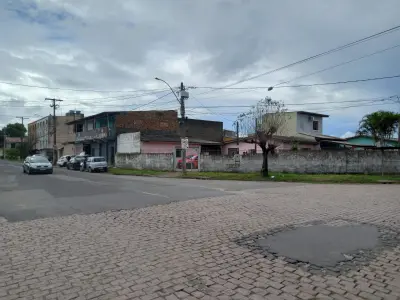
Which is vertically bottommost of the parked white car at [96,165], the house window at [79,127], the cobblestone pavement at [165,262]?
the cobblestone pavement at [165,262]

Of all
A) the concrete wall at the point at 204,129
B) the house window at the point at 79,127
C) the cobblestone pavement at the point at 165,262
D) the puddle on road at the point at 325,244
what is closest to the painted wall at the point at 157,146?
the concrete wall at the point at 204,129

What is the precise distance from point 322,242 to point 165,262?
2.99 m

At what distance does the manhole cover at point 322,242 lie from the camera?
17.6 ft

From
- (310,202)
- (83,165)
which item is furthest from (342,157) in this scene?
(83,165)

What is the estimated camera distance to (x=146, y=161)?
35.8m

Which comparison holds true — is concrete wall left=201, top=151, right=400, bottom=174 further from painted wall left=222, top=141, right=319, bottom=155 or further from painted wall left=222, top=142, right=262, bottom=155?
painted wall left=222, top=142, right=262, bottom=155

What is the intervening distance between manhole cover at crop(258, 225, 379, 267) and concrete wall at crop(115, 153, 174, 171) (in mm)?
26306

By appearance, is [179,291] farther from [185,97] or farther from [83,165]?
[83,165]

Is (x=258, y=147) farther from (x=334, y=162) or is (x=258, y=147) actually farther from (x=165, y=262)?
(x=165, y=262)

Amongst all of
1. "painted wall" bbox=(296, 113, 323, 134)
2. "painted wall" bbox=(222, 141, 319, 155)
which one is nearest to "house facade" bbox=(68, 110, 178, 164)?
"painted wall" bbox=(222, 141, 319, 155)

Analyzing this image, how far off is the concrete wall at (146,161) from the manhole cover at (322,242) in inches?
1036

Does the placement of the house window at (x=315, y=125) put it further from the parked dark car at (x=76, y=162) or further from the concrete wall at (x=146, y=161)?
the parked dark car at (x=76, y=162)

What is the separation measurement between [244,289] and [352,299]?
1.25 metres

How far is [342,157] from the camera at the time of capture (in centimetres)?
2630
